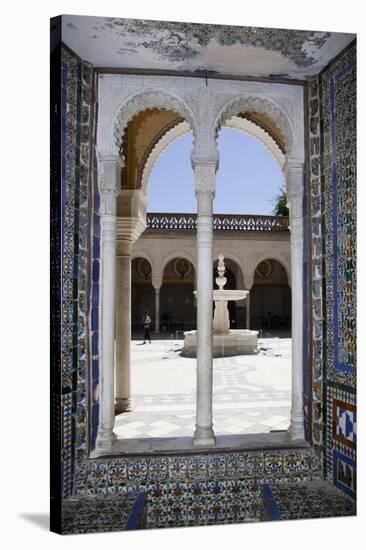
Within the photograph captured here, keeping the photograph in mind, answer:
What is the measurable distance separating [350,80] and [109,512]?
11.8ft

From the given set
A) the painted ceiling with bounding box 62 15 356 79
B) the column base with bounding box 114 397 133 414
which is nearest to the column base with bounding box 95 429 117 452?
the column base with bounding box 114 397 133 414

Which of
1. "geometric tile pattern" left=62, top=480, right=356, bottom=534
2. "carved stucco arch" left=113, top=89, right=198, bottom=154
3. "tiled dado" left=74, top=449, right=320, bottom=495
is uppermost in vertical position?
"carved stucco arch" left=113, top=89, right=198, bottom=154

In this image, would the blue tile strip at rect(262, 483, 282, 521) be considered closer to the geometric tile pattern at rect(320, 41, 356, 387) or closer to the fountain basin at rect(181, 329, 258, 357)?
the geometric tile pattern at rect(320, 41, 356, 387)

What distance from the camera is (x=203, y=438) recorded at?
3359 mm

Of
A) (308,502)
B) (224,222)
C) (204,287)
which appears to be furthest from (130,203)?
(224,222)

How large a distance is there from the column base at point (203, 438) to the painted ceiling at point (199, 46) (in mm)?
2880

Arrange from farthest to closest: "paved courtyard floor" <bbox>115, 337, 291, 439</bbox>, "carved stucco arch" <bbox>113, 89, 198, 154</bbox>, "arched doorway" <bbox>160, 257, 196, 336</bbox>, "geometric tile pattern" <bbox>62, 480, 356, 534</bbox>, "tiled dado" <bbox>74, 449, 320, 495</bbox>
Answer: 1. "arched doorway" <bbox>160, 257, 196, 336</bbox>
2. "paved courtyard floor" <bbox>115, 337, 291, 439</bbox>
3. "carved stucco arch" <bbox>113, 89, 198, 154</bbox>
4. "tiled dado" <bbox>74, 449, 320, 495</bbox>
5. "geometric tile pattern" <bbox>62, 480, 356, 534</bbox>

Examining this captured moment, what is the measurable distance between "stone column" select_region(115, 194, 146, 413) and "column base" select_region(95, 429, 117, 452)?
4.49 ft

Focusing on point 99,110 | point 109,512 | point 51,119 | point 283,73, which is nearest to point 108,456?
point 109,512

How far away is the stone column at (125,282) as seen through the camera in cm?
466

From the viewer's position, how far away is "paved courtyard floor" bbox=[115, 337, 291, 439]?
13.7 feet

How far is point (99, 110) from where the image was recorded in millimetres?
3420

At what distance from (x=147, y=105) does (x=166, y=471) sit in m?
Answer: 2.95

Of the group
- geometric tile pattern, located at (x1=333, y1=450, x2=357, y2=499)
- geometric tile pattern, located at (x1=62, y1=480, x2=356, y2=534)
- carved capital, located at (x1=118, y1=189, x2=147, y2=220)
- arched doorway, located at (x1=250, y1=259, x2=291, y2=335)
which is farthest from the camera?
arched doorway, located at (x1=250, y1=259, x2=291, y2=335)
